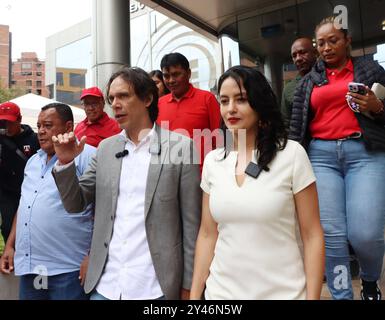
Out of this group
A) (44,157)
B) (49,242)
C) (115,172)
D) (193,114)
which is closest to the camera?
(115,172)

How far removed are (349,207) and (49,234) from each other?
1.93 metres

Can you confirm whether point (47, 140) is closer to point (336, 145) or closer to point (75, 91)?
point (336, 145)

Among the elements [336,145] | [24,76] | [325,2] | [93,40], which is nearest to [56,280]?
A: [336,145]

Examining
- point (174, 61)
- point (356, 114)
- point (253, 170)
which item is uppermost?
point (174, 61)

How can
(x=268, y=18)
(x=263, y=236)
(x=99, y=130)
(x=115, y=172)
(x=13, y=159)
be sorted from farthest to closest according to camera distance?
(x=268, y=18) < (x=99, y=130) < (x=13, y=159) < (x=115, y=172) < (x=263, y=236)

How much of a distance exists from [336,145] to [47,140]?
6.62 feet

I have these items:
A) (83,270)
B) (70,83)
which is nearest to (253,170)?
(83,270)

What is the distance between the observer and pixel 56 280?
241cm

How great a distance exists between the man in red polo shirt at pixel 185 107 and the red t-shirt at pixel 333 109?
99cm

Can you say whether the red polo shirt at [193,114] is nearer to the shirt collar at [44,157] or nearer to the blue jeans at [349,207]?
the shirt collar at [44,157]

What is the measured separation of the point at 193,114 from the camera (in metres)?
3.44

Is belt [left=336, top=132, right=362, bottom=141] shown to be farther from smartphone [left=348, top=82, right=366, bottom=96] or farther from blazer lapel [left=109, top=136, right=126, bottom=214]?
blazer lapel [left=109, top=136, right=126, bottom=214]

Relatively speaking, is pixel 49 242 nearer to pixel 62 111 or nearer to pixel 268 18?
pixel 62 111

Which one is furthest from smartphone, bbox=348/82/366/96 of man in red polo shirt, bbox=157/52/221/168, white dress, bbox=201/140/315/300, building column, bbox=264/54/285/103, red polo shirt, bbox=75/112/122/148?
building column, bbox=264/54/285/103
